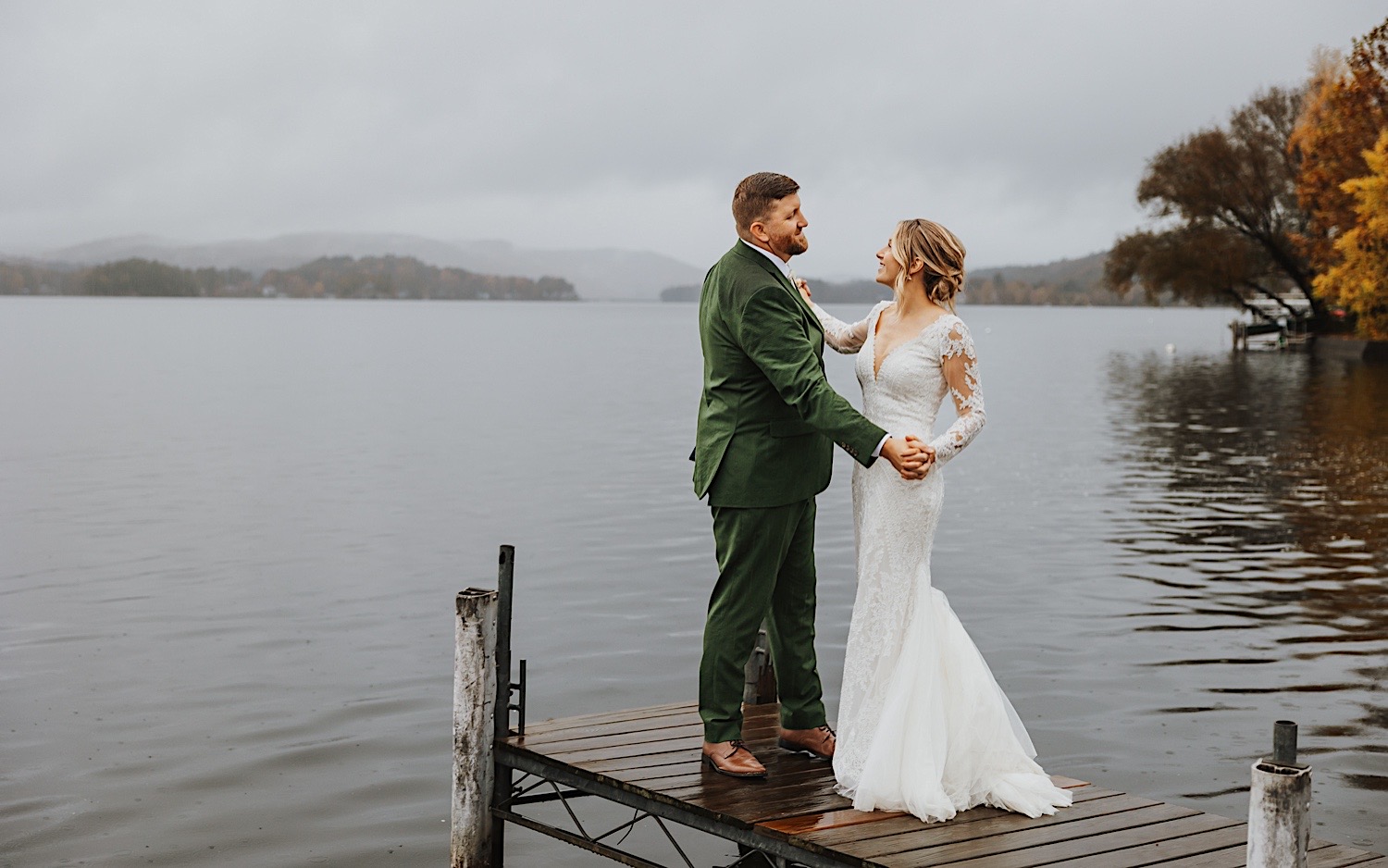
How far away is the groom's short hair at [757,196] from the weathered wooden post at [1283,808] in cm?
263

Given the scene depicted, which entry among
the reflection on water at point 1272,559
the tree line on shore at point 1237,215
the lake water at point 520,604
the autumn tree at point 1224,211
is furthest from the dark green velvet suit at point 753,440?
the autumn tree at point 1224,211

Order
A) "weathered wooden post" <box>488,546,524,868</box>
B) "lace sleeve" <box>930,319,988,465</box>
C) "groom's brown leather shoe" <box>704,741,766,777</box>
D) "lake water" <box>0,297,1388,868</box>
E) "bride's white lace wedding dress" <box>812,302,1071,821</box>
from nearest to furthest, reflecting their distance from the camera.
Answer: "bride's white lace wedding dress" <box>812,302,1071,821</box>
"lace sleeve" <box>930,319,988,465</box>
"groom's brown leather shoe" <box>704,741,766,777</box>
"weathered wooden post" <box>488,546,524,868</box>
"lake water" <box>0,297,1388,868</box>

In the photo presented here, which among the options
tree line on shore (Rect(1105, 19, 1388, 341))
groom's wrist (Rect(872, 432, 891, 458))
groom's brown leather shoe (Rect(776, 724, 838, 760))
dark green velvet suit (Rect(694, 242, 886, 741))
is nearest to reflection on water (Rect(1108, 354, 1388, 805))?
groom's brown leather shoe (Rect(776, 724, 838, 760))

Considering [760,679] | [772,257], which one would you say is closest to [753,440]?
[772,257]

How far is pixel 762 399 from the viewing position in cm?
566

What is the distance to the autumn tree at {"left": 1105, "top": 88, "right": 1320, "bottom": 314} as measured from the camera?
67062 millimetres

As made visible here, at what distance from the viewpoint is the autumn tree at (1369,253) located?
155ft

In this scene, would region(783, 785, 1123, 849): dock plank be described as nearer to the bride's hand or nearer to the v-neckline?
the bride's hand

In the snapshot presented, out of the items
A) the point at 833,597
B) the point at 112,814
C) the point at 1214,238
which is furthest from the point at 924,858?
the point at 1214,238

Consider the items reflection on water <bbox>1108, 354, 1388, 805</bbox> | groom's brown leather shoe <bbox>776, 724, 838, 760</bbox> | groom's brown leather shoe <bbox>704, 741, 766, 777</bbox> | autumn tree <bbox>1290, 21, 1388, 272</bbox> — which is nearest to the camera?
groom's brown leather shoe <bbox>704, 741, 766, 777</bbox>

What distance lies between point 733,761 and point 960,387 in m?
1.76

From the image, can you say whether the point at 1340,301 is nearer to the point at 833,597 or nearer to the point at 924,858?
the point at 833,597

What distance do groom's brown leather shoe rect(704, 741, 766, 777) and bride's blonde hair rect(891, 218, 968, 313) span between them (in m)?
1.97

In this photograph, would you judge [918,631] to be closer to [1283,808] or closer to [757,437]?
[757,437]
